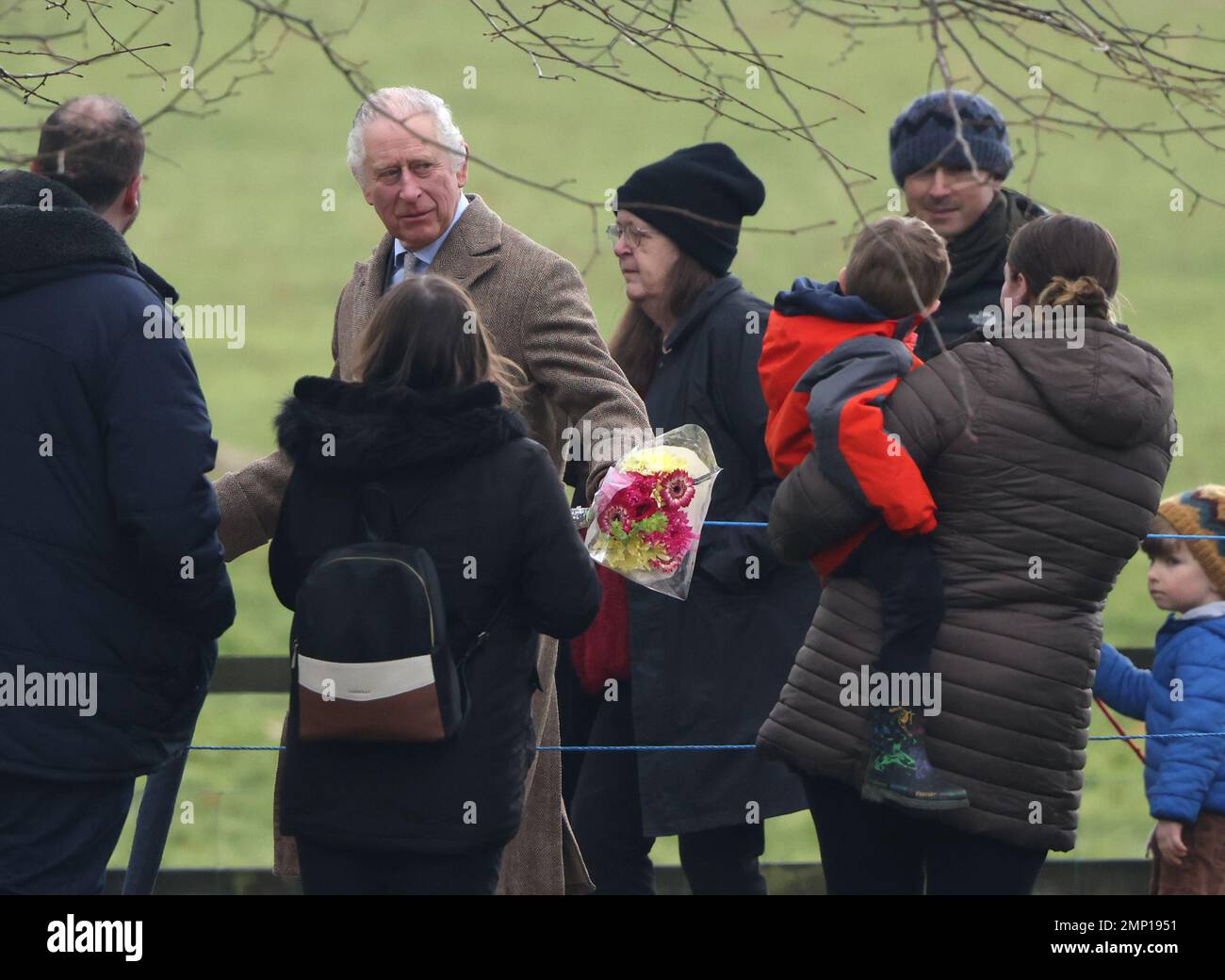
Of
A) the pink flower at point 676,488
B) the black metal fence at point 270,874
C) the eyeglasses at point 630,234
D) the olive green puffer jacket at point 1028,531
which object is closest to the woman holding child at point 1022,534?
the olive green puffer jacket at point 1028,531

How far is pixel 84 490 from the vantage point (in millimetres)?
3258

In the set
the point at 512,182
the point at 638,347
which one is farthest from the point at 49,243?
the point at 512,182

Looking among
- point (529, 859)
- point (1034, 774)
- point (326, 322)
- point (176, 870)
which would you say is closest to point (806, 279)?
point (1034, 774)

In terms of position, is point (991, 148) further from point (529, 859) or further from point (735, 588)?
point (529, 859)

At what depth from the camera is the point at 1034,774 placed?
3.41 m

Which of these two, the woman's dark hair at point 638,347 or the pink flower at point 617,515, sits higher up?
the woman's dark hair at point 638,347

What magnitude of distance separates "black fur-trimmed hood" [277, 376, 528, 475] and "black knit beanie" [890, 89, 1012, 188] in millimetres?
1505

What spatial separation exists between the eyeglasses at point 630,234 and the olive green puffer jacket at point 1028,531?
1.12 m

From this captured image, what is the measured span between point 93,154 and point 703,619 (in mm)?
1666

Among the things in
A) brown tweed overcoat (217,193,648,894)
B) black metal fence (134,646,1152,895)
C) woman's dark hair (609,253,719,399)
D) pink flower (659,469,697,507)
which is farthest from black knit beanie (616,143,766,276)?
black metal fence (134,646,1152,895)

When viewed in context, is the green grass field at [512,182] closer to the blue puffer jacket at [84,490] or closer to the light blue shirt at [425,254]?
the light blue shirt at [425,254]

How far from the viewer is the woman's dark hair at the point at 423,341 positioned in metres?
3.34

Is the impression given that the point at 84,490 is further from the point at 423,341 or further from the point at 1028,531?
the point at 1028,531

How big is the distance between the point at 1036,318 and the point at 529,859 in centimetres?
153
